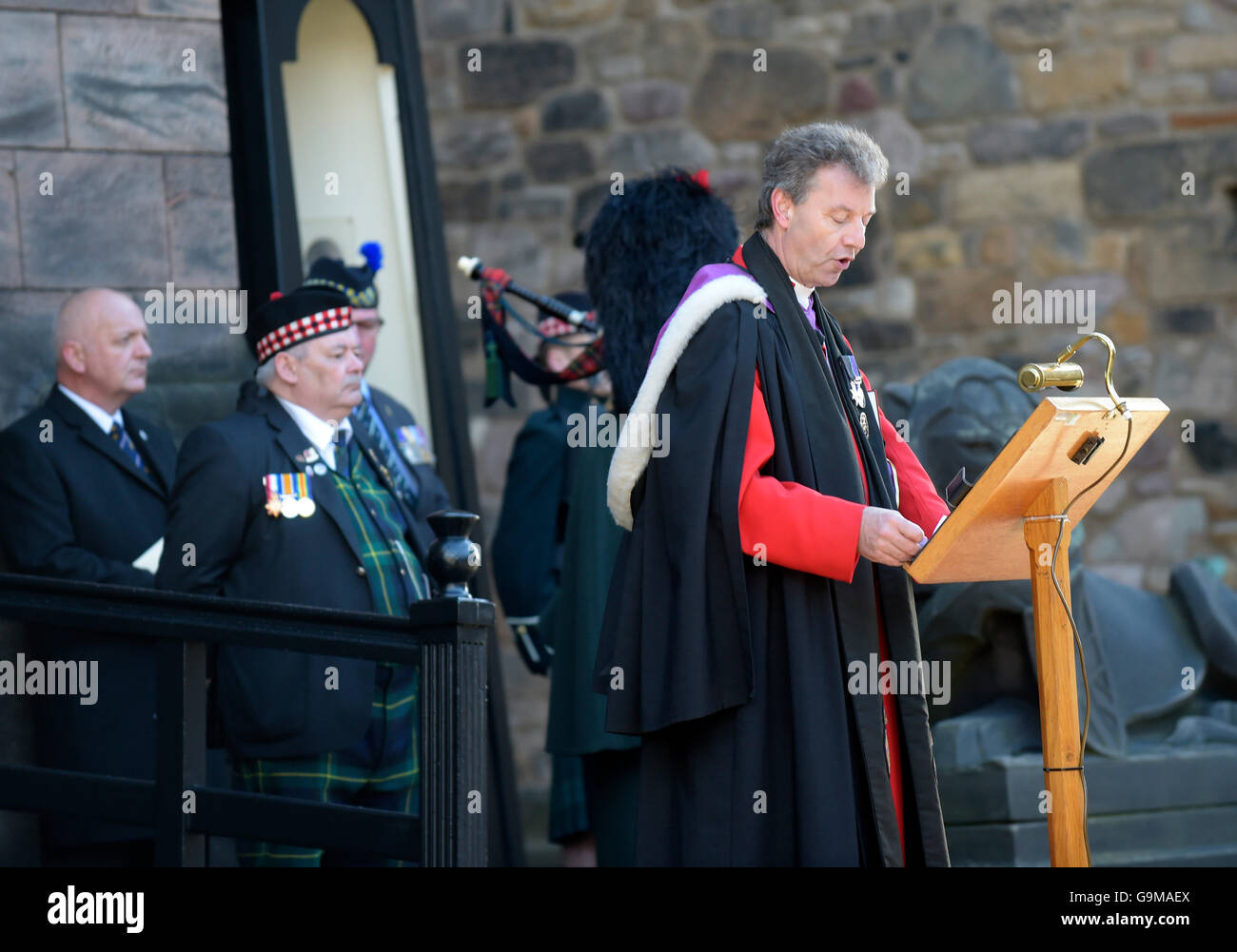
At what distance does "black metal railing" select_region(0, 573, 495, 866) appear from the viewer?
10.4 feet

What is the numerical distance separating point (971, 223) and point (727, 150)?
115 centimetres

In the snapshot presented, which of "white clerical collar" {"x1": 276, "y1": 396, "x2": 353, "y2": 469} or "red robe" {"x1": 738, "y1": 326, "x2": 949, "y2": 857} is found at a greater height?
"white clerical collar" {"x1": 276, "y1": 396, "x2": 353, "y2": 469}

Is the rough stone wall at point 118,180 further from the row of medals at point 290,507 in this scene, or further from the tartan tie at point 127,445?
the row of medals at point 290,507

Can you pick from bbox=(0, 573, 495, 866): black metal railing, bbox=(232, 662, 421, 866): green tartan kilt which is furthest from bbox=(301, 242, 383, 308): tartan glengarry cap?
bbox=(0, 573, 495, 866): black metal railing

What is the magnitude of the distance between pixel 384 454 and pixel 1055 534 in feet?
6.90

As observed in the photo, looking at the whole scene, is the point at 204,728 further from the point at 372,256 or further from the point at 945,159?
the point at 945,159

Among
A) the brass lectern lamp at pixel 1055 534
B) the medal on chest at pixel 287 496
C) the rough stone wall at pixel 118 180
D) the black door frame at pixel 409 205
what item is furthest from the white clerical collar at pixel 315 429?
the brass lectern lamp at pixel 1055 534

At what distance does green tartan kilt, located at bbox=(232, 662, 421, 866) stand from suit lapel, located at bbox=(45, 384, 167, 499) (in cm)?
83

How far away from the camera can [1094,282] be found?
7.67 metres

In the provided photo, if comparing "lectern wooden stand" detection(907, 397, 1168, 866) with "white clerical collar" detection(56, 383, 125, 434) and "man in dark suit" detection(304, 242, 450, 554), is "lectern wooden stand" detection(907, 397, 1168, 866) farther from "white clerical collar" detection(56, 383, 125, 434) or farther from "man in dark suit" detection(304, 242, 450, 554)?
"white clerical collar" detection(56, 383, 125, 434)

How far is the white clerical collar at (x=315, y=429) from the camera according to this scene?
4.18 meters

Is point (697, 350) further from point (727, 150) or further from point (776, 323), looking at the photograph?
point (727, 150)

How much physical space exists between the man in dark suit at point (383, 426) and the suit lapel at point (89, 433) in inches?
21.6
